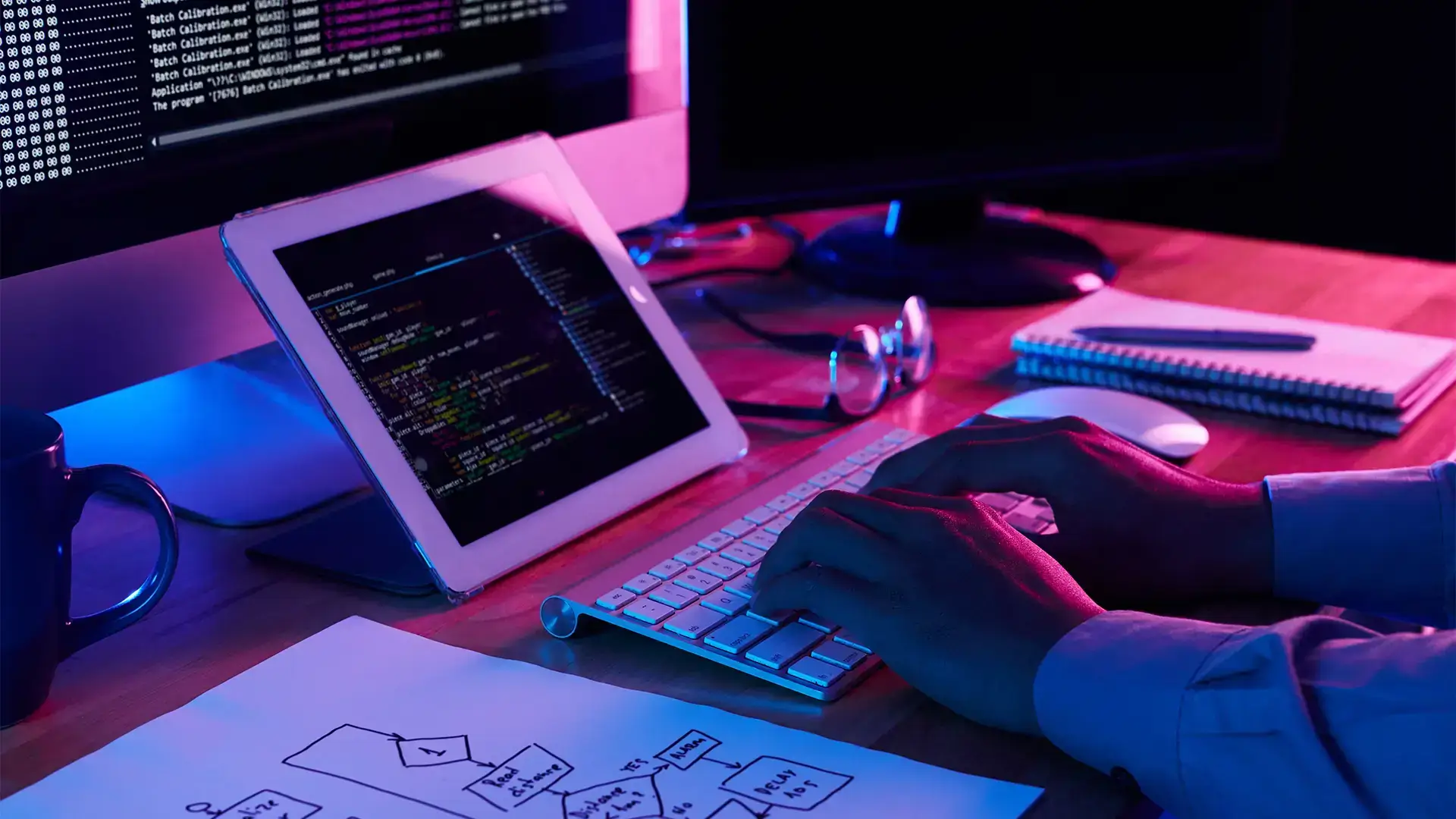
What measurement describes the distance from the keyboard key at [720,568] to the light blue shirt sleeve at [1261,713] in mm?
181

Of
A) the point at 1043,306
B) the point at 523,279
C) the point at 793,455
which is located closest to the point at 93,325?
the point at 523,279

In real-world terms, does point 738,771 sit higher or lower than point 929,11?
lower

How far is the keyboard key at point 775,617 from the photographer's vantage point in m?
0.68

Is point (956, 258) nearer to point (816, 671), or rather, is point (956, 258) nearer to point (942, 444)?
point (942, 444)

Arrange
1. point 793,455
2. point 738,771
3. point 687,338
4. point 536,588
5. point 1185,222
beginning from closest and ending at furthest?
point 738,771 < point 536,588 < point 793,455 < point 687,338 < point 1185,222

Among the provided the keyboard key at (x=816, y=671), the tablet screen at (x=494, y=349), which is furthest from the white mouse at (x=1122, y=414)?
the keyboard key at (x=816, y=671)

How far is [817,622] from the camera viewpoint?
0.69 m

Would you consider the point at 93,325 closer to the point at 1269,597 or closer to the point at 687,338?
the point at 687,338

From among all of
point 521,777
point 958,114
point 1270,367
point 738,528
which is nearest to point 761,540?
point 738,528

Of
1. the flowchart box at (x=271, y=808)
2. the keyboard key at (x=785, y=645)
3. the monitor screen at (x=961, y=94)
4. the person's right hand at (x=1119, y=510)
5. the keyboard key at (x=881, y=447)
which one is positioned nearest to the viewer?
the flowchart box at (x=271, y=808)

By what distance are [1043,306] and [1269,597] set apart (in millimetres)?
516

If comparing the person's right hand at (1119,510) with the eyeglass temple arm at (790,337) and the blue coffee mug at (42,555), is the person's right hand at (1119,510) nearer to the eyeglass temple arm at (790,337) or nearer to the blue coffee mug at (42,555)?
the eyeglass temple arm at (790,337)

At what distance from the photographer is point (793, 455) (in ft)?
3.06

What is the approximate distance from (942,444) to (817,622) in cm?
18
